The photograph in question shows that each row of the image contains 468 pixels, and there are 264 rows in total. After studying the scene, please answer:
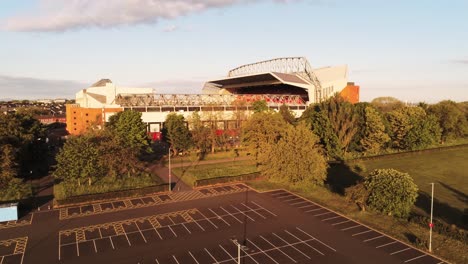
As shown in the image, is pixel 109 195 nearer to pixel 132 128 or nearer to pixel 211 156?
pixel 132 128

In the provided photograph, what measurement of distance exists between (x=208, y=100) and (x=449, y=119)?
7055 centimetres

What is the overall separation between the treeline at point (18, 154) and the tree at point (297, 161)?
35.3 metres

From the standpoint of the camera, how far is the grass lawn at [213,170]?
5807 cm

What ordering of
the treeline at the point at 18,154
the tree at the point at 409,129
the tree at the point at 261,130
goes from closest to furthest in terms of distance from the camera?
the treeline at the point at 18,154 < the tree at the point at 261,130 < the tree at the point at 409,129

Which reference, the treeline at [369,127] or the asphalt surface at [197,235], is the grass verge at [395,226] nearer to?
the asphalt surface at [197,235]

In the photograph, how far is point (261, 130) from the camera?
63.2m

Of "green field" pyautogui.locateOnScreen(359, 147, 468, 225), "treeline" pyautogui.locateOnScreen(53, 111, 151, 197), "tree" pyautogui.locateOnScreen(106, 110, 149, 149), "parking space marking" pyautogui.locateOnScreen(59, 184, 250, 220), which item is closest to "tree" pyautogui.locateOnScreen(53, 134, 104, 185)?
"treeline" pyautogui.locateOnScreen(53, 111, 151, 197)

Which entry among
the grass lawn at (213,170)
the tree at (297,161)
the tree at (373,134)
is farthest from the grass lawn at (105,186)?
the tree at (373,134)

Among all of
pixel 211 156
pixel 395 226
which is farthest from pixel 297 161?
pixel 211 156

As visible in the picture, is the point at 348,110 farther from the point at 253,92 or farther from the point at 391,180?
the point at 253,92

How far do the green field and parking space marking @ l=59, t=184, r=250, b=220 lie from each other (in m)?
26.9

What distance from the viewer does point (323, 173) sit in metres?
51.4

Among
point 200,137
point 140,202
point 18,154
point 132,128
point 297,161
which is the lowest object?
point 140,202

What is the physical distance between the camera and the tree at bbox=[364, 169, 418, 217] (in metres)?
39.4
